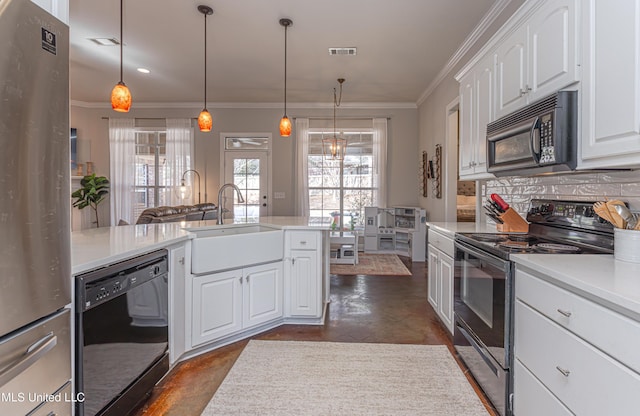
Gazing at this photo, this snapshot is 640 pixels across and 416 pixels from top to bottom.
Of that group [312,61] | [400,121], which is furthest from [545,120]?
[400,121]

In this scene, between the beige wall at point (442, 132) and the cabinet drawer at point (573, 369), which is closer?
the cabinet drawer at point (573, 369)

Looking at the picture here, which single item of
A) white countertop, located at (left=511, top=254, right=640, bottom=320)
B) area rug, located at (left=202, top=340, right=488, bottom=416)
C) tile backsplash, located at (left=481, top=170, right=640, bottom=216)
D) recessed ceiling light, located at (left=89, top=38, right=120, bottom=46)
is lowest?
area rug, located at (left=202, top=340, right=488, bottom=416)

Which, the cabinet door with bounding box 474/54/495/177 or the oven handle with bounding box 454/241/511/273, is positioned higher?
the cabinet door with bounding box 474/54/495/177

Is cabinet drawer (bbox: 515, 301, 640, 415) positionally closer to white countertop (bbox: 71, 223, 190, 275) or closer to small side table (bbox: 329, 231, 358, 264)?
white countertop (bbox: 71, 223, 190, 275)

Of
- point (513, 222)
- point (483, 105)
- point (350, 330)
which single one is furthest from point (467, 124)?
point (350, 330)

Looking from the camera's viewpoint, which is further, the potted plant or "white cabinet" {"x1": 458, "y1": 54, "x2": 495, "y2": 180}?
the potted plant

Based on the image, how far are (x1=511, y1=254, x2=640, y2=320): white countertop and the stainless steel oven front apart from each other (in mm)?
219

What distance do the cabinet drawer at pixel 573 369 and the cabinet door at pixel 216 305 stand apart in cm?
183

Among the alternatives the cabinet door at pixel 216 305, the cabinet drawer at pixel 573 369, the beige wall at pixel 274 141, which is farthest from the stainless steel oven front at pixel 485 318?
the beige wall at pixel 274 141

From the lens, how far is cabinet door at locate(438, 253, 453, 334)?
2.60m

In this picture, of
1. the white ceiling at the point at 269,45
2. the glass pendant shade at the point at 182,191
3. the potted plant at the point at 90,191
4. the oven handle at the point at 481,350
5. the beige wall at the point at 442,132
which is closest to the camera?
the oven handle at the point at 481,350

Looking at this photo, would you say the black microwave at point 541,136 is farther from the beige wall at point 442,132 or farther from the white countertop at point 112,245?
the white countertop at point 112,245

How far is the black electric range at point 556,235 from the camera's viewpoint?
1.73 metres

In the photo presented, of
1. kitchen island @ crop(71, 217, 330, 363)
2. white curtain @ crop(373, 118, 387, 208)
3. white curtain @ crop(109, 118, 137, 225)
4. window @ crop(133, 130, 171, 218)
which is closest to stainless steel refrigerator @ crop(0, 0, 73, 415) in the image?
kitchen island @ crop(71, 217, 330, 363)
